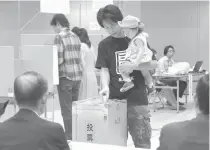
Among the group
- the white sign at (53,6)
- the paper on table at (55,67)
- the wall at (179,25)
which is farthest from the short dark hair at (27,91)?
the wall at (179,25)

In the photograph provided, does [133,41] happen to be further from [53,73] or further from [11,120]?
[53,73]

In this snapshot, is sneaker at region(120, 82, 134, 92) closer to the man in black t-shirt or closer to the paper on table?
the man in black t-shirt

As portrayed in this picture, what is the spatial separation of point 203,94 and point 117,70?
146 cm

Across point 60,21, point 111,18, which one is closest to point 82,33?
point 60,21

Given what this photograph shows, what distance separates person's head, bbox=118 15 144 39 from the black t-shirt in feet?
0.28

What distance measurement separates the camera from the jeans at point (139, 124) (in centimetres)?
293

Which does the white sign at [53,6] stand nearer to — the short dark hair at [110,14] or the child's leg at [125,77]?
the short dark hair at [110,14]

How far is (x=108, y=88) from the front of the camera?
9.73 ft

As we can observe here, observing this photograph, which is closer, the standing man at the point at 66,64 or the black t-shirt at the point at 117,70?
the black t-shirt at the point at 117,70

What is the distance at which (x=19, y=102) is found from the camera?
1.87 m

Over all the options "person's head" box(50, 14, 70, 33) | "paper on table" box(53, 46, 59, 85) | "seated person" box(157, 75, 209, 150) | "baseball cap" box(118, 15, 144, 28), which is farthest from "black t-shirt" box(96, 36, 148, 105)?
"person's head" box(50, 14, 70, 33)

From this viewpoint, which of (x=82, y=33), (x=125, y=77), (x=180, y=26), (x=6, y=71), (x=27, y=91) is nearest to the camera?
Result: (x=27, y=91)

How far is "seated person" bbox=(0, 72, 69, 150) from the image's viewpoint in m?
1.75

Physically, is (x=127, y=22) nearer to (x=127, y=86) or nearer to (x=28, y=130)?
(x=127, y=86)
